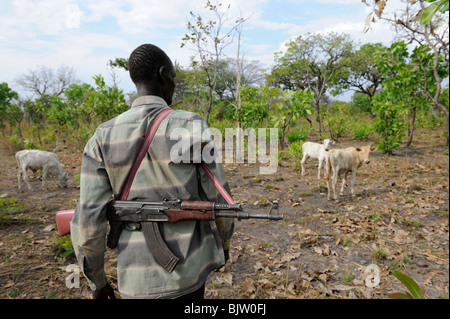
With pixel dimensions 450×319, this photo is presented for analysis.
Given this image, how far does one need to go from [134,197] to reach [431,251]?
470 cm

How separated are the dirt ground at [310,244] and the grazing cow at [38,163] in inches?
17.0

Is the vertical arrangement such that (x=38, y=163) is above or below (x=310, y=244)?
above

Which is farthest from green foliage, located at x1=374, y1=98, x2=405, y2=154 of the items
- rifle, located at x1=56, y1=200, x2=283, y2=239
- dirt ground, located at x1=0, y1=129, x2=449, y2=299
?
rifle, located at x1=56, y1=200, x2=283, y2=239

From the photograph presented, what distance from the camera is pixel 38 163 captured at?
26.2 feet

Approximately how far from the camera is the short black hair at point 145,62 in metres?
1.73

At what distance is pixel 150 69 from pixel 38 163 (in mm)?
8146

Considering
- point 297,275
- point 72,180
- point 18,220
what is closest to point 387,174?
point 297,275

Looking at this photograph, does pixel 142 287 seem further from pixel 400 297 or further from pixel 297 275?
pixel 297 275

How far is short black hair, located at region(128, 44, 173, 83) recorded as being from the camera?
1.73 metres

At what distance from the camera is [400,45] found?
921cm

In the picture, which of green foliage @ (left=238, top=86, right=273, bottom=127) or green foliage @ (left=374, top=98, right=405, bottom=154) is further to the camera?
green foliage @ (left=238, top=86, right=273, bottom=127)

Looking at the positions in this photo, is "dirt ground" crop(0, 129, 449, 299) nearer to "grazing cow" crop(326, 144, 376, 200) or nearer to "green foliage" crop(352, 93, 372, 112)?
"grazing cow" crop(326, 144, 376, 200)
